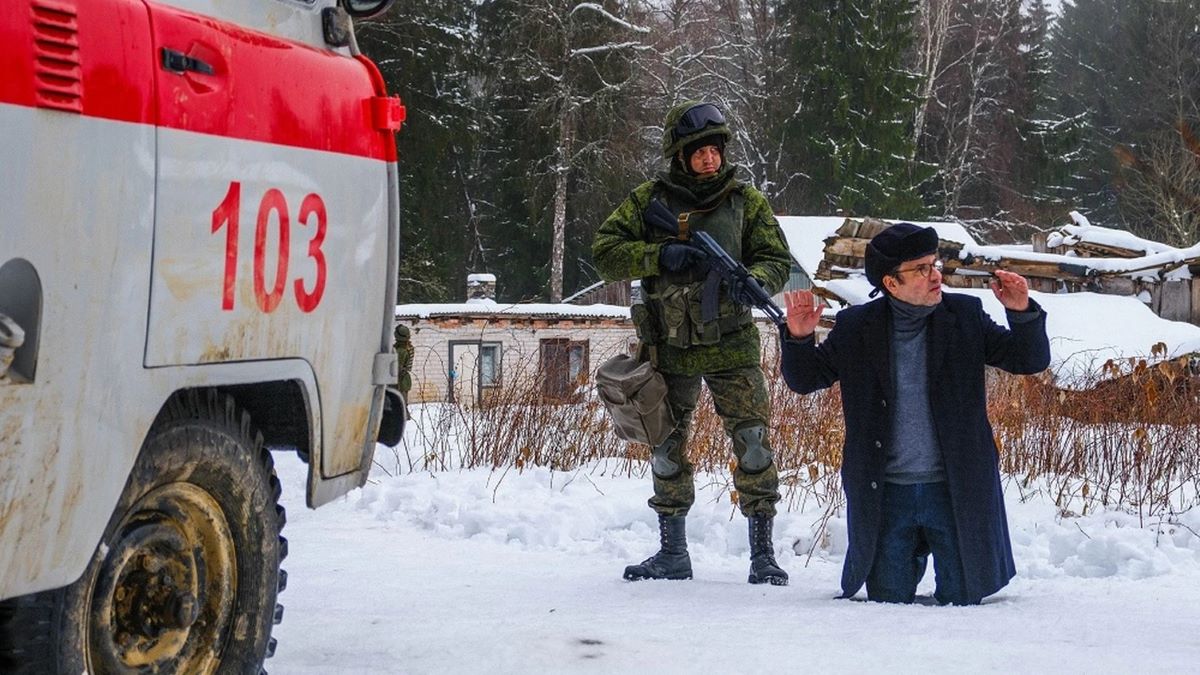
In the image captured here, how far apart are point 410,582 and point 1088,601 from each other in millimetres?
2383

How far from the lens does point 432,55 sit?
3142 cm

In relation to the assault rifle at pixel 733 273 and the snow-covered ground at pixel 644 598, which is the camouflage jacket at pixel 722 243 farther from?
the snow-covered ground at pixel 644 598

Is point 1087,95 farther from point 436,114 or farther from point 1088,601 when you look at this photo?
point 1088,601

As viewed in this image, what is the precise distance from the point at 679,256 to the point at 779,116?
3252 centimetres

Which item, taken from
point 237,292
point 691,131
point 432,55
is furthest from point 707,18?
point 237,292

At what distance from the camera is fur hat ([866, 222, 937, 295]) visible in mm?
4633

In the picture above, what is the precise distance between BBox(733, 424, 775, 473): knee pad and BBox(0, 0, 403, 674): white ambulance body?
1.99 meters

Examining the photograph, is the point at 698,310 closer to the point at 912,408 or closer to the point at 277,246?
the point at 912,408

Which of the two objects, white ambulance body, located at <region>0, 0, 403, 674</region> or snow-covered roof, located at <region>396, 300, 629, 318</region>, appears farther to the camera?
snow-covered roof, located at <region>396, 300, 629, 318</region>

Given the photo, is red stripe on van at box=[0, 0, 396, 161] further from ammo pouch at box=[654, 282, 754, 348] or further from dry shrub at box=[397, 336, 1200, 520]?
dry shrub at box=[397, 336, 1200, 520]

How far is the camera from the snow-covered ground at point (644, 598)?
368cm

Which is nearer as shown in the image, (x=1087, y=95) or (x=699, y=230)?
(x=699, y=230)

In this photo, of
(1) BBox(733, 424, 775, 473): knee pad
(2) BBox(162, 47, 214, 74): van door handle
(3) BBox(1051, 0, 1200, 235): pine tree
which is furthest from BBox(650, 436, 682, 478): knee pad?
(3) BBox(1051, 0, 1200, 235): pine tree

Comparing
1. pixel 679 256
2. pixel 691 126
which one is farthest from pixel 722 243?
pixel 691 126
